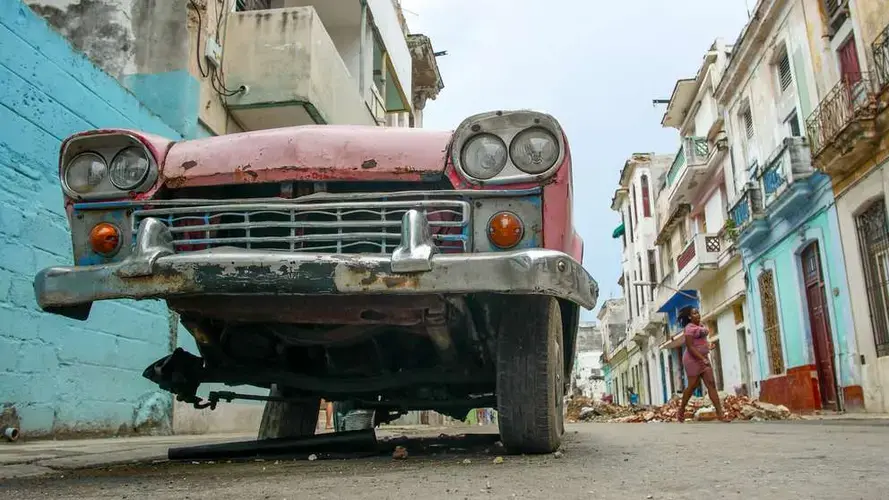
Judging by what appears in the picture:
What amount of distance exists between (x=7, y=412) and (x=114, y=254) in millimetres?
2672

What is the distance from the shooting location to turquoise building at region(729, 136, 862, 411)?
11633 millimetres

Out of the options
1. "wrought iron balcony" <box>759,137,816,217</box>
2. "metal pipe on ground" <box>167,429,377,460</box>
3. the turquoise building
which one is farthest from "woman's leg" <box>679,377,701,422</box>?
"metal pipe on ground" <box>167,429,377,460</box>

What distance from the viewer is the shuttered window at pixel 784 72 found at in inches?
557

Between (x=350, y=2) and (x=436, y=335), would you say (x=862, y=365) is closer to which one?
(x=350, y=2)

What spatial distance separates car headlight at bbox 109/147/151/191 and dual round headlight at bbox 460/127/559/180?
125cm

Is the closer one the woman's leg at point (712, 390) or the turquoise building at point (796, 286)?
the woman's leg at point (712, 390)

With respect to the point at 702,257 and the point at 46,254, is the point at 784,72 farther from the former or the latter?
the point at 46,254

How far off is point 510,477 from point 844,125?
1007 centimetres

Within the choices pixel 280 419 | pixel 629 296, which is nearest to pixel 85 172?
pixel 280 419

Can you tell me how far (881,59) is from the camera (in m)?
9.90

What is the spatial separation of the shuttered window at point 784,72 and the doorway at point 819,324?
3.42 meters

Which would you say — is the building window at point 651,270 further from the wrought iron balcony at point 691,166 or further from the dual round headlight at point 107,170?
the dual round headlight at point 107,170

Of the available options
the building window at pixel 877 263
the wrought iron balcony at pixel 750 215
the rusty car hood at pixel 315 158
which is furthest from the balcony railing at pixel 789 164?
the rusty car hood at pixel 315 158

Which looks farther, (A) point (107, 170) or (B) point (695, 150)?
(B) point (695, 150)
